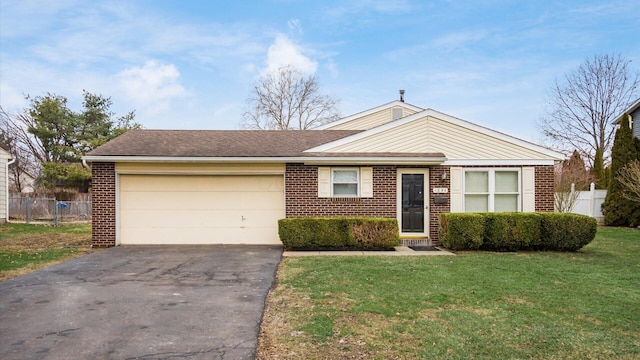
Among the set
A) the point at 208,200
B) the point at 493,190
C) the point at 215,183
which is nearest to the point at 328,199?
the point at 215,183

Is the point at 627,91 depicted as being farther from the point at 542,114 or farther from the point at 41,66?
the point at 41,66

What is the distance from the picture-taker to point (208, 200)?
11680 millimetres

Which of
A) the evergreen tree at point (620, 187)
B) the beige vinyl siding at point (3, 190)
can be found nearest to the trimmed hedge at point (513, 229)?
the evergreen tree at point (620, 187)

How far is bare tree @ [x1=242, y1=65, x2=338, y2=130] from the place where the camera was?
35906 millimetres

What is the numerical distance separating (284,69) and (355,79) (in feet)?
48.7

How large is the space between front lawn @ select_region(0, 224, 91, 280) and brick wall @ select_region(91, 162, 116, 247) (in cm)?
47

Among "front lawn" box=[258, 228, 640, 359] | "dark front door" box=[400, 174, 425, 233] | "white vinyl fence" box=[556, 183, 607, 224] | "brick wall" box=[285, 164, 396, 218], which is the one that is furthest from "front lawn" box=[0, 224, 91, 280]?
"white vinyl fence" box=[556, 183, 607, 224]

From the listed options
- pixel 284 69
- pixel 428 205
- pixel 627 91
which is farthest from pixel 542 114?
pixel 428 205

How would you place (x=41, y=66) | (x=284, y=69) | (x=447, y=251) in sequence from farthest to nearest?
(x=284, y=69)
(x=41, y=66)
(x=447, y=251)

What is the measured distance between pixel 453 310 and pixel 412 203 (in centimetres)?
664

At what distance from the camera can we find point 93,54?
1772 cm

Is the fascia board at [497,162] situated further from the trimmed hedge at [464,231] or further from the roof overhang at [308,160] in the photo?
the trimmed hedge at [464,231]

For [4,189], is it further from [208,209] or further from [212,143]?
[208,209]

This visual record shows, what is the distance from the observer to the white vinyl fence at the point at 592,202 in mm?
20000
